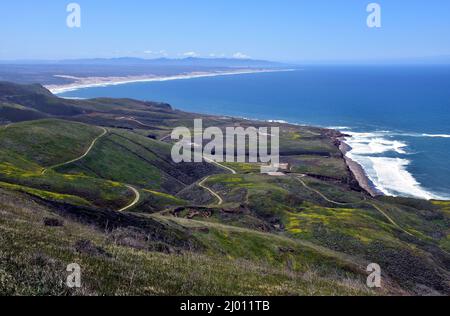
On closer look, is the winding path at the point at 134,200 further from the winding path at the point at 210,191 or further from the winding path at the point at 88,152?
the winding path at the point at 210,191

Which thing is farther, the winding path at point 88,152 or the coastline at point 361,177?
the coastline at point 361,177

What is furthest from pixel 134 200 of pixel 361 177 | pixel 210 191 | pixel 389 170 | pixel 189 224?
pixel 389 170

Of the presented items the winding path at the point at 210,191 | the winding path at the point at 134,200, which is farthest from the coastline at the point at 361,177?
the winding path at the point at 134,200

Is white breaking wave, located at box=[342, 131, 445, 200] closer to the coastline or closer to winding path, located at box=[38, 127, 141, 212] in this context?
the coastline

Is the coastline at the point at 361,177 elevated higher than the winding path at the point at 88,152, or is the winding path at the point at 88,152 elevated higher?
the winding path at the point at 88,152

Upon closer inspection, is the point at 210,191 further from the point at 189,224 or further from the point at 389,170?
the point at 389,170

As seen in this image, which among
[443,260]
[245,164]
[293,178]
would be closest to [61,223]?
[443,260]

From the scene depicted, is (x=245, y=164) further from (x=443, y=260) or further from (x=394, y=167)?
(x=443, y=260)

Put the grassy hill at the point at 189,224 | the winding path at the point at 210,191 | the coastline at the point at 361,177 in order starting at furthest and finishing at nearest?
the coastline at the point at 361,177 < the winding path at the point at 210,191 < the grassy hill at the point at 189,224
